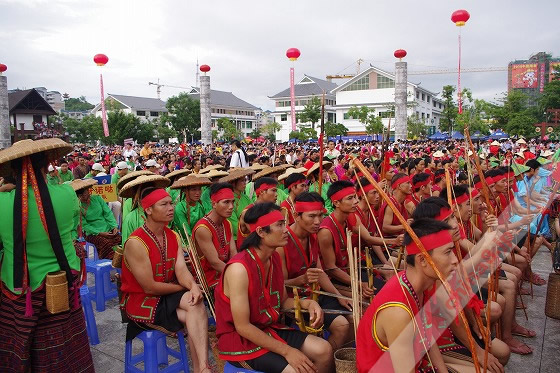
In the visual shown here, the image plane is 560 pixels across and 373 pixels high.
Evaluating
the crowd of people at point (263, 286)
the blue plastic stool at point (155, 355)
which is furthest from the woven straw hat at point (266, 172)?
the blue plastic stool at point (155, 355)

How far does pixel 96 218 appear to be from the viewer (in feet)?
17.6

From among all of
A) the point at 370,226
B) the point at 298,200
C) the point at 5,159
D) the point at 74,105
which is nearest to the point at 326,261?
the point at 298,200

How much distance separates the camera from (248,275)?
95.0 inches

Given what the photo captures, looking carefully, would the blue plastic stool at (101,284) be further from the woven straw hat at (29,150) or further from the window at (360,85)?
the window at (360,85)

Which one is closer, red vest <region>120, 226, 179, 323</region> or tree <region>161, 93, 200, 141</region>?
red vest <region>120, 226, 179, 323</region>

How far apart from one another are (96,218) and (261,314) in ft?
11.9

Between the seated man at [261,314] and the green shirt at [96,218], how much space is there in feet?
11.1

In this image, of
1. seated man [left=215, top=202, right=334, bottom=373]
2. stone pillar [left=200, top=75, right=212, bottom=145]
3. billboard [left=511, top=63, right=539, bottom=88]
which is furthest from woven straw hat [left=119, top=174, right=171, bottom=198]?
billboard [left=511, top=63, right=539, bottom=88]

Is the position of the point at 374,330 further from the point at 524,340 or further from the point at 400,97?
the point at 400,97

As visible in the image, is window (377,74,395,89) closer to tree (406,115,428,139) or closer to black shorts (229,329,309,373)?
tree (406,115,428,139)

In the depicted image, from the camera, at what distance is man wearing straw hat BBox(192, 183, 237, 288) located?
350 cm

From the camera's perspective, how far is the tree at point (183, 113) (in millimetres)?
42094

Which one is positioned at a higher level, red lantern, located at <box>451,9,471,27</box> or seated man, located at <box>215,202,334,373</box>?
red lantern, located at <box>451,9,471,27</box>

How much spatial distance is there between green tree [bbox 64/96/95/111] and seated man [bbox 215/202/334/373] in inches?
3951
